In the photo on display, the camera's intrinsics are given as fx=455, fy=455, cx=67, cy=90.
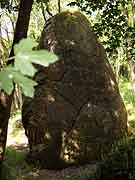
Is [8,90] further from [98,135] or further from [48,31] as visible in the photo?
[48,31]

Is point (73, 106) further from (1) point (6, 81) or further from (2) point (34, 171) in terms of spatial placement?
(1) point (6, 81)

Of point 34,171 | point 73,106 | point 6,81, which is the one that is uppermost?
point 6,81

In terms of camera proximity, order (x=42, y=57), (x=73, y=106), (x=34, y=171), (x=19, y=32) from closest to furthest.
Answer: (x=42, y=57) → (x=19, y=32) → (x=34, y=171) → (x=73, y=106)

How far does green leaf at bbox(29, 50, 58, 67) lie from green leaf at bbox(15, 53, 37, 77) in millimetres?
12

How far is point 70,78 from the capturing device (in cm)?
1247

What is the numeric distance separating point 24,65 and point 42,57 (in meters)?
0.04

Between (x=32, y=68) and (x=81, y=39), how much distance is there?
12.1m

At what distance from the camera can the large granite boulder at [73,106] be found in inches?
470

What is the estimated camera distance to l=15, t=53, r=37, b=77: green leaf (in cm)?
95

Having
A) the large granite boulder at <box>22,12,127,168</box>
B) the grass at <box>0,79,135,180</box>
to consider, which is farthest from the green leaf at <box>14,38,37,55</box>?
the large granite boulder at <box>22,12,127,168</box>

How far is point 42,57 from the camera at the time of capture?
0.96m

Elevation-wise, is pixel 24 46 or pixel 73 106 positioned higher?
pixel 24 46

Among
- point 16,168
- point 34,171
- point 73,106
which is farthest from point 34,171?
point 73,106

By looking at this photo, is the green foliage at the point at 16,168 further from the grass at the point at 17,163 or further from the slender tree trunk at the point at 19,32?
the slender tree trunk at the point at 19,32
